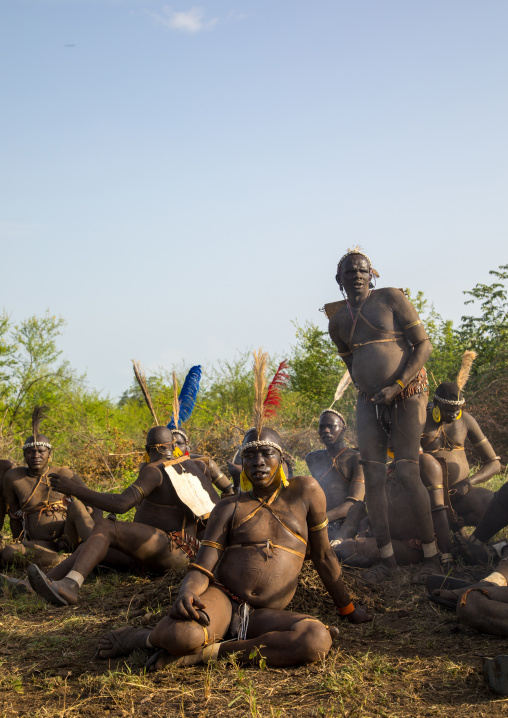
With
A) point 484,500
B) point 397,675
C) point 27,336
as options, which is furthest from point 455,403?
point 27,336

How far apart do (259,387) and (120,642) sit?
1616mm

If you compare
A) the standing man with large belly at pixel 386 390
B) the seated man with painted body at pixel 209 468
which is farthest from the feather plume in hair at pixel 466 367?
the seated man with painted body at pixel 209 468

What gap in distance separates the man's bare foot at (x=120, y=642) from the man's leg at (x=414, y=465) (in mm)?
A: 2545

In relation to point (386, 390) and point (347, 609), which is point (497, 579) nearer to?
point (347, 609)

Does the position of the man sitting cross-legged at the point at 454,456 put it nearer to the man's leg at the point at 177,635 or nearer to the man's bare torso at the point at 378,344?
the man's bare torso at the point at 378,344

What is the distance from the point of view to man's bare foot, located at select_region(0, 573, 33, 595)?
5.57 m

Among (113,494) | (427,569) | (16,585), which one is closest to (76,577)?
(113,494)

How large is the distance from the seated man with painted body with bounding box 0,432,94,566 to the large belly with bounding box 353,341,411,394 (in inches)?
115

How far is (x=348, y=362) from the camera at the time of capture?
615 centimetres

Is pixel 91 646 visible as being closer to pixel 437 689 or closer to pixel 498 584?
pixel 437 689

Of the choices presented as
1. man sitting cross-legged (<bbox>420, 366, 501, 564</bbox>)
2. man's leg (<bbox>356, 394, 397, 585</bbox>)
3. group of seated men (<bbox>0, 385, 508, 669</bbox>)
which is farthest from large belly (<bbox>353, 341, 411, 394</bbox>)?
man sitting cross-legged (<bbox>420, 366, 501, 564</bbox>)

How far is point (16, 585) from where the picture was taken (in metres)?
A: 5.63

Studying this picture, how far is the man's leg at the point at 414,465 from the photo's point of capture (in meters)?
5.57

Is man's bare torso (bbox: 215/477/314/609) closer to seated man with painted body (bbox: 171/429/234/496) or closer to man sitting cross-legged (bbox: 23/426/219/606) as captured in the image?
man sitting cross-legged (bbox: 23/426/219/606)
